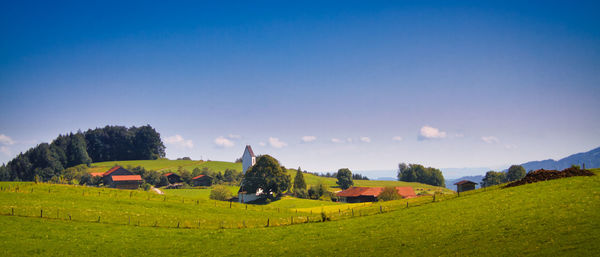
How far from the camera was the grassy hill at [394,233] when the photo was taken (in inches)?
950

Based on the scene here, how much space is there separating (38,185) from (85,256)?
45171 millimetres

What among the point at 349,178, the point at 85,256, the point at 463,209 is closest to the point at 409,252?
the point at 463,209

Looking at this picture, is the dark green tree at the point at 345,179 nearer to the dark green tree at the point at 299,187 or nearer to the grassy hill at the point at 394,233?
the dark green tree at the point at 299,187

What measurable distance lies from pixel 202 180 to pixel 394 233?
129375mm

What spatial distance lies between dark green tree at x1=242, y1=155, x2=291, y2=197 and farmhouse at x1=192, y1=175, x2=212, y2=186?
42.9 metres

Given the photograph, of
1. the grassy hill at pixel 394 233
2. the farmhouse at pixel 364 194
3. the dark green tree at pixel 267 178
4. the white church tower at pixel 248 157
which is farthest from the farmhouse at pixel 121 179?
the grassy hill at pixel 394 233

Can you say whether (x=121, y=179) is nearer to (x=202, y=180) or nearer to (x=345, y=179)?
(x=202, y=180)

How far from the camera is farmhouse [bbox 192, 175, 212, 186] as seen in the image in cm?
14959

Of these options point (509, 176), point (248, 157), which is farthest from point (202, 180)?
point (509, 176)

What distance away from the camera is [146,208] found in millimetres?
54688

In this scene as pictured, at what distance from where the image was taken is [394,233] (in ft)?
108

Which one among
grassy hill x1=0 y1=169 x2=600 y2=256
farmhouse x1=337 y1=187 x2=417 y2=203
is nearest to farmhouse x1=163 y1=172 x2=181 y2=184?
farmhouse x1=337 y1=187 x2=417 y2=203

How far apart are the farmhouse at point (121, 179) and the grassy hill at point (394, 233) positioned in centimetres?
8599

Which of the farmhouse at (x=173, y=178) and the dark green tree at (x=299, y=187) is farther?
the farmhouse at (x=173, y=178)
